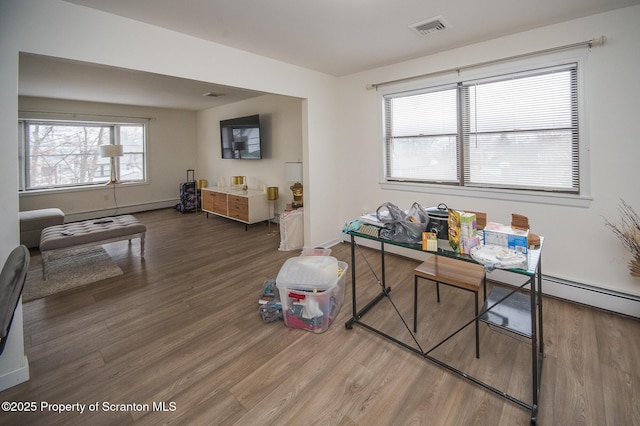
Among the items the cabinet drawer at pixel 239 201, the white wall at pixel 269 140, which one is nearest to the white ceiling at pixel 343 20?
the white wall at pixel 269 140

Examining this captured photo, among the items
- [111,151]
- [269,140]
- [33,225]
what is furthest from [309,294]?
[111,151]

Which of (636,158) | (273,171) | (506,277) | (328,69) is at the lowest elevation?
(506,277)

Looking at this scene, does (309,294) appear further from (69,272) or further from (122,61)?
(69,272)

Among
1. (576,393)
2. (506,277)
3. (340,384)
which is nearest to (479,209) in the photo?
(506,277)

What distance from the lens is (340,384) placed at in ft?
6.02

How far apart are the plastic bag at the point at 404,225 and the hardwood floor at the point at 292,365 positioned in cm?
83

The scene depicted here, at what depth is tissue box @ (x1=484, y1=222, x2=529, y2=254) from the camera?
167 centimetres

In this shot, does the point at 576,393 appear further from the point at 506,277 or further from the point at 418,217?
the point at 506,277

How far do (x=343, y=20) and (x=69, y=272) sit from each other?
4.20 metres

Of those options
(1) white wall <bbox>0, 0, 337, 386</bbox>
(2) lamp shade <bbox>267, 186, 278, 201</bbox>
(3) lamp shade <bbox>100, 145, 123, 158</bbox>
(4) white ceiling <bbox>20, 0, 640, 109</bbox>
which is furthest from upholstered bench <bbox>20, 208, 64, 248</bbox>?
(1) white wall <bbox>0, 0, 337, 386</bbox>

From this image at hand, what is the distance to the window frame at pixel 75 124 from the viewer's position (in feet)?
18.5

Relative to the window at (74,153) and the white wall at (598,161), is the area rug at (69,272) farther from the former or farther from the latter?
the white wall at (598,161)

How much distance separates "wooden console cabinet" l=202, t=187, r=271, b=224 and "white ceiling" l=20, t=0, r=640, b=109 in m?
2.73

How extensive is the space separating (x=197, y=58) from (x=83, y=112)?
5.04 m
